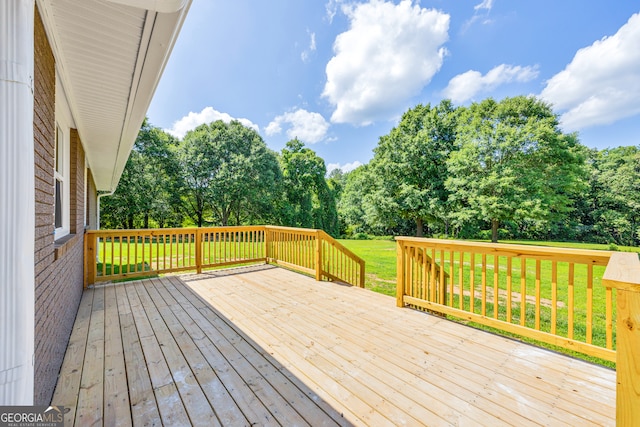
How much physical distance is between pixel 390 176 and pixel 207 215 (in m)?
13.2

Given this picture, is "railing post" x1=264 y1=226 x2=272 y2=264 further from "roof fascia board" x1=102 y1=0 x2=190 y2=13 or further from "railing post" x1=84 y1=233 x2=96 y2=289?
"roof fascia board" x1=102 y1=0 x2=190 y2=13

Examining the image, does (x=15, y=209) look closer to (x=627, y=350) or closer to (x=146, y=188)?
(x=627, y=350)

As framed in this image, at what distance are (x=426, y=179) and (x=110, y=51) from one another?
1740cm

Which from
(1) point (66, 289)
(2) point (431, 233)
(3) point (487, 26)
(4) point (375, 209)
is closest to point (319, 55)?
(3) point (487, 26)

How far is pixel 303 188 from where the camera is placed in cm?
1992

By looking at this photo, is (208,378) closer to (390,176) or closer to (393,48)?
(393,48)

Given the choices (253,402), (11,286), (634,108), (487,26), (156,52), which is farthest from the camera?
(634,108)

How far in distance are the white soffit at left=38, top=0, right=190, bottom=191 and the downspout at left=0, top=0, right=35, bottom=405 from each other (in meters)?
0.50

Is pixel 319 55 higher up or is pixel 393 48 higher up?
pixel 319 55

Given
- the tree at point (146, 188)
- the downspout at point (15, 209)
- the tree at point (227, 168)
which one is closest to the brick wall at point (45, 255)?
the downspout at point (15, 209)

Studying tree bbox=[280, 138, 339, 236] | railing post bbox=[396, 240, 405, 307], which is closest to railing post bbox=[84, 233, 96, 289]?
railing post bbox=[396, 240, 405, 307]

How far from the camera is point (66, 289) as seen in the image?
2.85 metres

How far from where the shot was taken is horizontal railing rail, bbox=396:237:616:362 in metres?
2.28

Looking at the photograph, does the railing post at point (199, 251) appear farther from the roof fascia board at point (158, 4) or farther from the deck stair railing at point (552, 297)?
the roof fascia board at point (158, 4)
